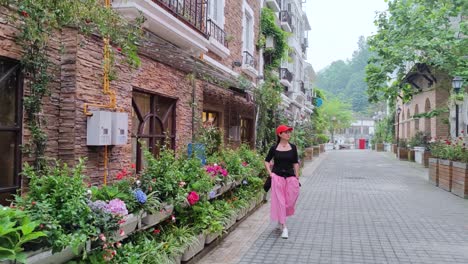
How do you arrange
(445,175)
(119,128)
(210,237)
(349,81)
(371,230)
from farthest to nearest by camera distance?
(349,81) → (445,175) → (371,230) → (119,128) → (210,237)

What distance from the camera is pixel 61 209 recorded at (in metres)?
3.16

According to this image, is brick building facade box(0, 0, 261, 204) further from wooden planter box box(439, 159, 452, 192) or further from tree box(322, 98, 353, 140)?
tree box(322, 98, 353, 140)

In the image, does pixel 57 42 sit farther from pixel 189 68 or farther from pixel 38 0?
pixel 189 68

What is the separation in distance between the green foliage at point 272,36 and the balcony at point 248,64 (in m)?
1.49

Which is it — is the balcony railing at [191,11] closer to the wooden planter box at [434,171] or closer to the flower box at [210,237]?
the flower box at [210,237]

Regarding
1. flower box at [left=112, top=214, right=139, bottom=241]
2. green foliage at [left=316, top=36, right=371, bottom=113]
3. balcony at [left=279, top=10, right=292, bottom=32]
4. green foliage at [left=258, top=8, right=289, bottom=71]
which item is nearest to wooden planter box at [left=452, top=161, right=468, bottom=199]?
green foliage at [left=258, top=8, right=289, bottom=71]

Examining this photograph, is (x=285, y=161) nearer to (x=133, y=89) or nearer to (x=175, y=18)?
(x=133, y=89)

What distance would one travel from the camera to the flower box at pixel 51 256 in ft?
8.82

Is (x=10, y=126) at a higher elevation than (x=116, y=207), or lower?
higher

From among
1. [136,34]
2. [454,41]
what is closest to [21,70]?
[136,34]

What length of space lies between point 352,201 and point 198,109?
4377mm

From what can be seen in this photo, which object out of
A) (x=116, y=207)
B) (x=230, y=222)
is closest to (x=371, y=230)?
(x=230, y=222)

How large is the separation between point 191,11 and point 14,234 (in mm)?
7669

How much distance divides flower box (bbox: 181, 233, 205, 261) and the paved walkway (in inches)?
7.4
